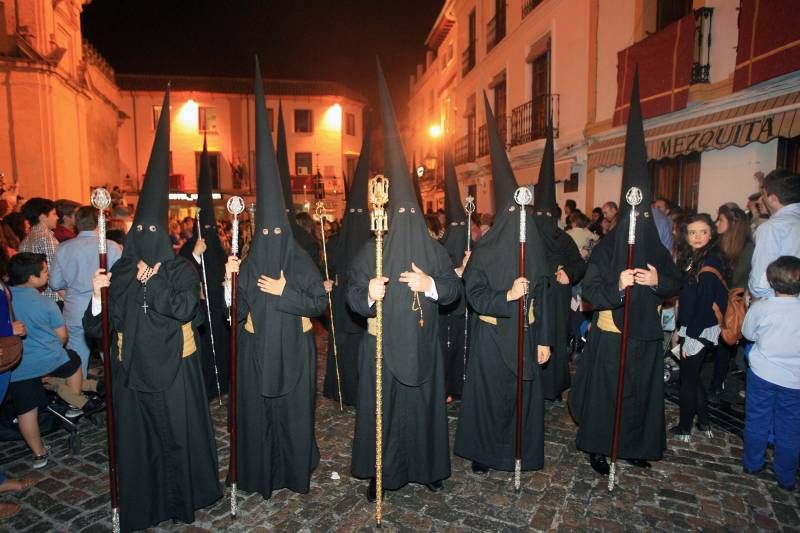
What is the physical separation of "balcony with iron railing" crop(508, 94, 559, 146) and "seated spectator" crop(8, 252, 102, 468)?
42.7 feet

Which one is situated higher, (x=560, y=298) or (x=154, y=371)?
(x=560, y=298)

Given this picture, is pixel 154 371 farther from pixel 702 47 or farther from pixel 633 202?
pixel 702 47

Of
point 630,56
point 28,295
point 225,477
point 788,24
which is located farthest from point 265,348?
point 630,56

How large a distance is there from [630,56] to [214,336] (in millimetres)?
10181

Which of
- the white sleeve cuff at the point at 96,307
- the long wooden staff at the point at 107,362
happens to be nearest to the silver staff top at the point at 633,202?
the long wooden staff at the point at 107,362

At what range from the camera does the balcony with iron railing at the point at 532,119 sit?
1437 cm

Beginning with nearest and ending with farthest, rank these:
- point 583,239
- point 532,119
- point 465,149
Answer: point 583,239
point 532,119
point 465,149

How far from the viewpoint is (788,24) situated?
6.92 metres

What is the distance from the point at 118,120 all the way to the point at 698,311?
99.7 ft

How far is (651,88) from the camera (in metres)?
9.80

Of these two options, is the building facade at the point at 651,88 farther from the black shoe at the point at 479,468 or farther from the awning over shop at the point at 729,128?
the black shoe at the point at 479,468

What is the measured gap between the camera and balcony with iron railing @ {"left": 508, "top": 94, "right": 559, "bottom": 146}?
47.1 feet

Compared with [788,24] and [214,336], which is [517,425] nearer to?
[214,336]

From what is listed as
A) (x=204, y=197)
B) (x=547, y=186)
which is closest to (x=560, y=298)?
(x=547, y=186)
